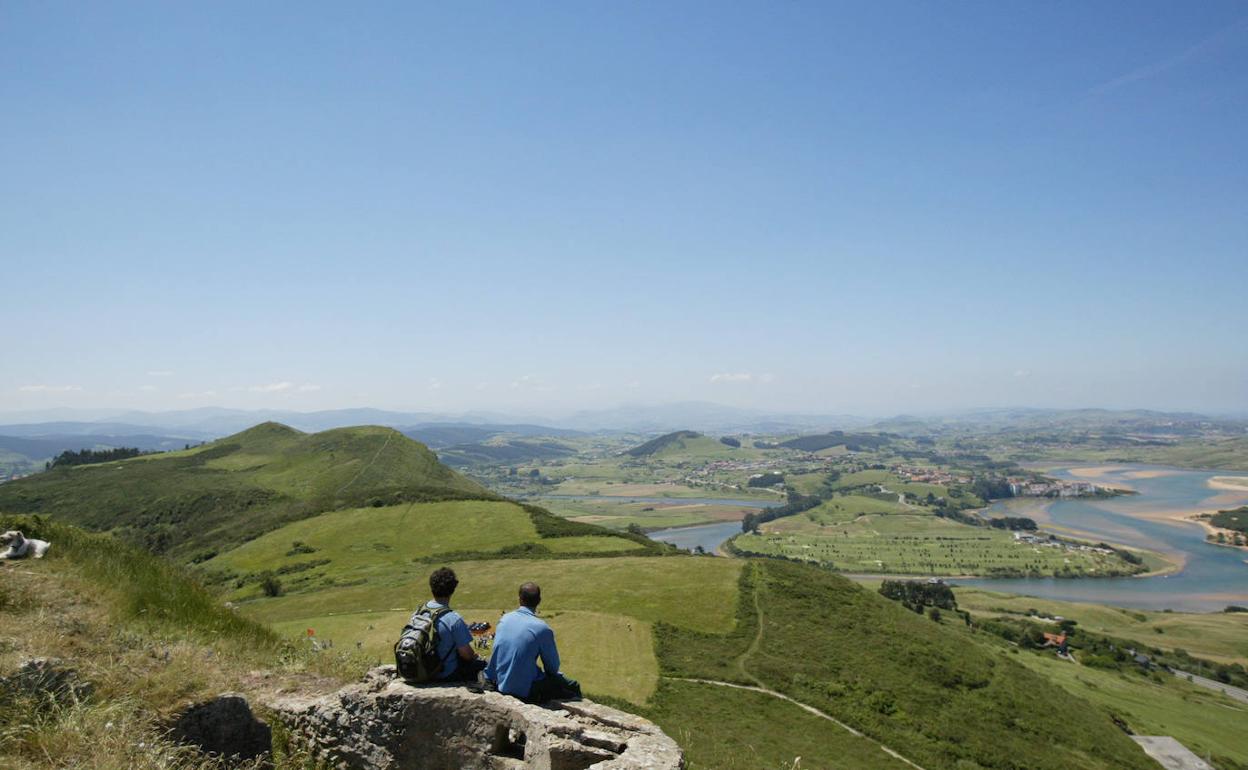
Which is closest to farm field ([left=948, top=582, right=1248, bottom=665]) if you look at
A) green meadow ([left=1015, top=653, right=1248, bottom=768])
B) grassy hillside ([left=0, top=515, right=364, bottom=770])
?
green meadow ([left=1015, top=653, right=1248, bottom=768])

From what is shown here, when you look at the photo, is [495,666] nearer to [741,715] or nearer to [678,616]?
[741,715]

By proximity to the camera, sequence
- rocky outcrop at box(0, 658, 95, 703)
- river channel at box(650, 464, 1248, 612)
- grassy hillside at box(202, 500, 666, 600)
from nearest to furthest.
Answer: rocky outcrop at box(0, 658, 95, 703) < grassy hillside at box(202, 500, 666, 600) < river channel at box(650, 464, 1248, 612)

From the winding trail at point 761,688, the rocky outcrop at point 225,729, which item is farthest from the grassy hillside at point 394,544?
the rocky outcrop at point 225,729

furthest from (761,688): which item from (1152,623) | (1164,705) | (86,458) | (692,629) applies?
(86,458)

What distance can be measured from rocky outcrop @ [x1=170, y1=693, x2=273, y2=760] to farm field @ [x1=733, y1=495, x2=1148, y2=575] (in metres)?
143

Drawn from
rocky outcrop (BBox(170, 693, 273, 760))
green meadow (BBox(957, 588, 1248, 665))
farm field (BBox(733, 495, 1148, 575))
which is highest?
rocky outcrop (BBox(170, 693, 273, 760))

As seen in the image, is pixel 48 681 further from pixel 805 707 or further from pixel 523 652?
pixel 805 707

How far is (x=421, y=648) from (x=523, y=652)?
5.63 feet

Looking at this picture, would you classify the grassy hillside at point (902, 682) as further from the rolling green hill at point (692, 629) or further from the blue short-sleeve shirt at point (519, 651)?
the blue short-sleeve shirt at point (519, 651)

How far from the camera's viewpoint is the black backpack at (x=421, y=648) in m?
8.95

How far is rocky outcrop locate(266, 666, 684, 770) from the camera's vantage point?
791 centimetres

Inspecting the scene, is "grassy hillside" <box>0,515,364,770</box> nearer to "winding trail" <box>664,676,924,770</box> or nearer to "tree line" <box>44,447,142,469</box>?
"winding trail" <box>664,676,924,770</box>

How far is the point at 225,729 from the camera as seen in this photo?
8.87 m

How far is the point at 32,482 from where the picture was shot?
140 meters
